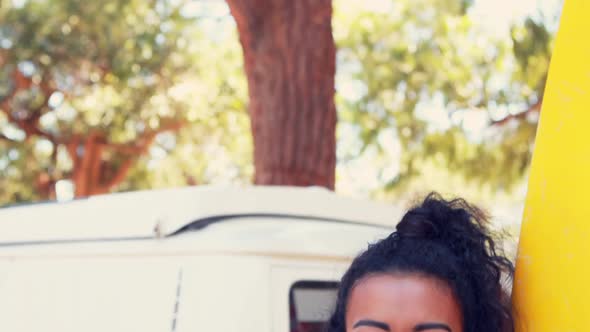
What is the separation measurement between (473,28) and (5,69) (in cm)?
625

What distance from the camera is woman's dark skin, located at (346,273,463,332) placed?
5.32 ft

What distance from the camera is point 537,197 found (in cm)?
163

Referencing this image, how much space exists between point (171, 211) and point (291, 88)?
299cm

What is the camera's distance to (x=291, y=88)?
5.52m

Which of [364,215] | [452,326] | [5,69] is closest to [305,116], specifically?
[364,215]

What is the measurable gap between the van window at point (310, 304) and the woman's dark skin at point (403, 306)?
0.65m

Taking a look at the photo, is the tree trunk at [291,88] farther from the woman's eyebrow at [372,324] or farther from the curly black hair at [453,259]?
the woman's eyebrow at [372,324]

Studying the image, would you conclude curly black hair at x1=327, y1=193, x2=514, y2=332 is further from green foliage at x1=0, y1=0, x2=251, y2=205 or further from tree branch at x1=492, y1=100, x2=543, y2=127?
green foliage at x1=0, y1=0, x2=251, y2=205

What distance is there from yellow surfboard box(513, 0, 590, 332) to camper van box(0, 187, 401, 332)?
843 millimetres

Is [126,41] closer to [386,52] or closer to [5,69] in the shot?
[5,69]

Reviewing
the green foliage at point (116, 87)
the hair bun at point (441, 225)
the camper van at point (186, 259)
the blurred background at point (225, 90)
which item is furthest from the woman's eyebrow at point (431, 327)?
the green foliage at point (116, 87)

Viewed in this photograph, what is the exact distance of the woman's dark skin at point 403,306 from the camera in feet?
5.32

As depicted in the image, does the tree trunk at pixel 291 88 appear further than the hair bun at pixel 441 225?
Yes

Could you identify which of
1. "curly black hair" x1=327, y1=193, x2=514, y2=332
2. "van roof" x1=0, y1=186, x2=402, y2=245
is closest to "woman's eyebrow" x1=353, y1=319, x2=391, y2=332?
"curly black hair" x1=327, y1=193, x2=514, y2=332
